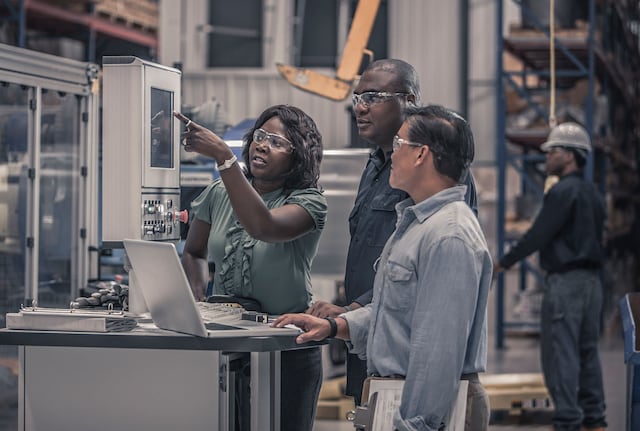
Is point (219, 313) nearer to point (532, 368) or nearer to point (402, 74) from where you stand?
point (402, 74)

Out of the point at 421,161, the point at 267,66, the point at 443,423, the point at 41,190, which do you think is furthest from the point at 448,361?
the point at 267,66

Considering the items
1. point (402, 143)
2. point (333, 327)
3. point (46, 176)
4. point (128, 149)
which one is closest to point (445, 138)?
point (402, 143)

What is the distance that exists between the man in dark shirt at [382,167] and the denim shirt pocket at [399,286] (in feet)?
2.34

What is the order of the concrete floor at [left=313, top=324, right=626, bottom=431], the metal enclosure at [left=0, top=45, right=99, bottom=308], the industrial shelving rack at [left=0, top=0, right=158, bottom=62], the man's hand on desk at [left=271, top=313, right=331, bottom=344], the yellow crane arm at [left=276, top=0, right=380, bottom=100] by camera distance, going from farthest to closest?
the industrial shelving rack at [left=0, top=0, right=158, bottom=62] < the yellow crane arm at [left=276, top=0, right=380, bottom=100] < the concrete floor at [left=313, top=324, right=626, bottom=431] < the metal enclosure at [left=0, top=45, right=99, bottom=308] < the man's hand on desk at [left=271, top=313, right=331, bottom=344]

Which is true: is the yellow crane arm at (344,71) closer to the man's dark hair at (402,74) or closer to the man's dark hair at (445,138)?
the man's dark hair at (402,74)

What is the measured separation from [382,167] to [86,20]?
9.75 metres

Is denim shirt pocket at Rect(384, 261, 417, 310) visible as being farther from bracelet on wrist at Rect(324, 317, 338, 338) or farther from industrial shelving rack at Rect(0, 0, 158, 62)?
industrial shelving rack at Rect(0, 0, 158, 62)

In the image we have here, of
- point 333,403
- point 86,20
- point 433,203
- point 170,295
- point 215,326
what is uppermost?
point 86,20

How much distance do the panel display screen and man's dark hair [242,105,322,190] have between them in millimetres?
295

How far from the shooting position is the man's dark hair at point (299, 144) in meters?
3.91

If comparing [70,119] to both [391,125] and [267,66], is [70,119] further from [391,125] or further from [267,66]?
[267,66]

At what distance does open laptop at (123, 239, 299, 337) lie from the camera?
3.20 meters

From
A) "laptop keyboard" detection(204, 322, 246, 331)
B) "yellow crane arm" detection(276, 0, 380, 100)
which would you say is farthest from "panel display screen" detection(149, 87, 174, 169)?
"yellow crane arm" detection(276, 0, 380, 100)

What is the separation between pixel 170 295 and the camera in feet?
10.7
